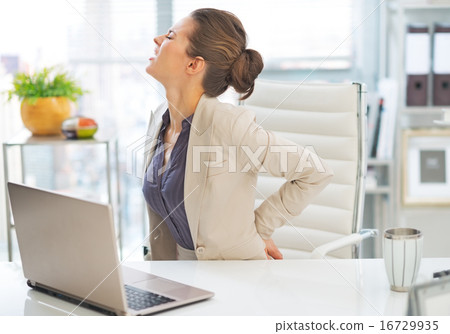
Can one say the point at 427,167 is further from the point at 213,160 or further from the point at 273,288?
the point at 273,288

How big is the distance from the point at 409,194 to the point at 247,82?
1.08m

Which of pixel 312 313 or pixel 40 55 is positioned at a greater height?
pixel 40 55

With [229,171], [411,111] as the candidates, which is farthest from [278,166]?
[411,111]

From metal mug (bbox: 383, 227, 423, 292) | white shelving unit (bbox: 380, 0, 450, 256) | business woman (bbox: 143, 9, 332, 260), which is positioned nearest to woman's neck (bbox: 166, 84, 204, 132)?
business woman (bbox: 143, 9, 332, 260)

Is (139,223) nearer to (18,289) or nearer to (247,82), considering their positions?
(247,82)

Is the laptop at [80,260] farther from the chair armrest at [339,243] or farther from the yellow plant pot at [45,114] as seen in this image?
the yellow plant pot at [45,114]

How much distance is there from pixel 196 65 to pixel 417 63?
1091 mm

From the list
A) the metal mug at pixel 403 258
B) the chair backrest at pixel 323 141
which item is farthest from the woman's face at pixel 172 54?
the metal mug at pixel 403 258

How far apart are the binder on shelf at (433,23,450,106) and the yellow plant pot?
1261mm

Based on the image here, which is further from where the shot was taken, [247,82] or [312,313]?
[247,82]

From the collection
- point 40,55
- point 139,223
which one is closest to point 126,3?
point 40,55

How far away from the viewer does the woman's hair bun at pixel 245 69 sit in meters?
1.31

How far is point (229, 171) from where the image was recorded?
1.26 meters

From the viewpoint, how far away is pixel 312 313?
2.85ft
